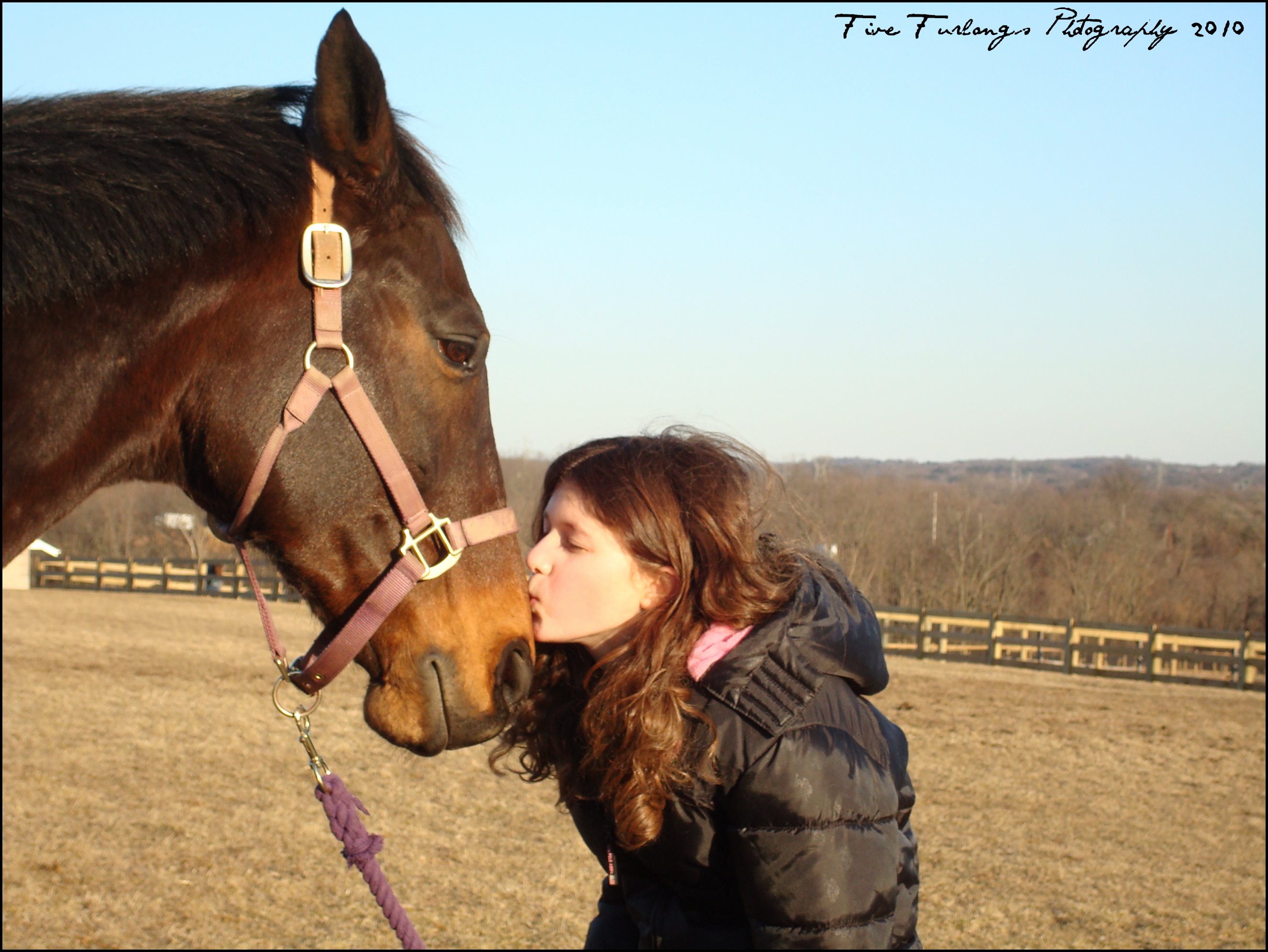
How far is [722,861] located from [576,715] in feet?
1.72

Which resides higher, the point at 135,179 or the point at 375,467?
the point at 135,179

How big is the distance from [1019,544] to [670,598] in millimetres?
45519

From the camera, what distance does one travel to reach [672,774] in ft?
5.96

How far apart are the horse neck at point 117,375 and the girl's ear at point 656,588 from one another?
2.85 ft

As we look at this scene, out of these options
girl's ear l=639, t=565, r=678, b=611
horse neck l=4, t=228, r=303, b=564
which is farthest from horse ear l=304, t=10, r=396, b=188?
girl's ear l=639, t=565, r=678, b=611

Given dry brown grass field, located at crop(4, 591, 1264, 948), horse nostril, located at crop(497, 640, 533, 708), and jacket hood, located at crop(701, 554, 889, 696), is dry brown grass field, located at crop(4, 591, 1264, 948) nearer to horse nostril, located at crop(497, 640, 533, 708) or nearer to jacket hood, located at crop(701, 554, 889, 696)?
horse nostril, located at crop(497, 640, 533, 708)

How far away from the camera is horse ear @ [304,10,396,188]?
1480 millimetres

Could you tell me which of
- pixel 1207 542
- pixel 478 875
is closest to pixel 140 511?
pixel 478 875

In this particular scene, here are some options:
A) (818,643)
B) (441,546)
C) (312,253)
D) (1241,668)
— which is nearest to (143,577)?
(1241,668)

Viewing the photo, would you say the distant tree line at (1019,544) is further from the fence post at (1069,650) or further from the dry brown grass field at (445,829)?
the dry brown grass field at (445,829)

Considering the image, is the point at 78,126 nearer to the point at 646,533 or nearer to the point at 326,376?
the point at 326,376

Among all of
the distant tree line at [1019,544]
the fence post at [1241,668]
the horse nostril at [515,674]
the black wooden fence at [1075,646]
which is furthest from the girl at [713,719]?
the distant tree line at [1019,544]

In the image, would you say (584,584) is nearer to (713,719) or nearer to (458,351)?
(713,719)

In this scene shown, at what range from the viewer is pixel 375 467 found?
166 cm
